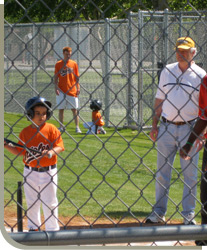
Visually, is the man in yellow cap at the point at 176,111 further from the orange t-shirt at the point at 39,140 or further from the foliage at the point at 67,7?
the orange t-shirt at the point at 39,140

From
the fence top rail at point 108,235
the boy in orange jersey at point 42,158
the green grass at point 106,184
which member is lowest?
the green grass at point 106,184

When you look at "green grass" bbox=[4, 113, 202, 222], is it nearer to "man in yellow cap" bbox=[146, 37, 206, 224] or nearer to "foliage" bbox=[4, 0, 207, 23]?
"man in yellow cap" bbox=[146, 37, 206, 224]

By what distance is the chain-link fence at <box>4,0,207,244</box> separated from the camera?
3.05 meters

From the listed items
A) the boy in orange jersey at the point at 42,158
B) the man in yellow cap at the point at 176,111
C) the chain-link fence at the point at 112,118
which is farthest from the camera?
the man in yellow cap at the point at 176,111

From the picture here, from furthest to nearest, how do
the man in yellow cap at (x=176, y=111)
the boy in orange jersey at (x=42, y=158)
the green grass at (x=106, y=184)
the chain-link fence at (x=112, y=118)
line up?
the green grass at (x=106, y=184), the man in yellow cap at (x=176, y=111), the boy in orange jersey at (x=42, y=158), the chain-link fence at (x=112, y=118)

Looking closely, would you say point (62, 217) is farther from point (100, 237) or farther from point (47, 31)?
point (47, 31)

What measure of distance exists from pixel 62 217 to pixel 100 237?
11.8 feet

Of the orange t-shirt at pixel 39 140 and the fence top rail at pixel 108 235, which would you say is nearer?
the fence top rail at pixel 108 235

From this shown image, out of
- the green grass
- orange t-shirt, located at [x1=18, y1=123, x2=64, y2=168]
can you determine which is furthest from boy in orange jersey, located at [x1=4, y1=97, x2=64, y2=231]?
the green grass

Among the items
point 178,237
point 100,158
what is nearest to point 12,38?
point 100,158

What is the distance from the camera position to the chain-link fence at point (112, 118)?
10.0ft

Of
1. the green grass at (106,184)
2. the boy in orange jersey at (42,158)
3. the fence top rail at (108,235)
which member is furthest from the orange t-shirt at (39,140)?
the fence top rail at (108,235)

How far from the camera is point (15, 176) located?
27.7ft

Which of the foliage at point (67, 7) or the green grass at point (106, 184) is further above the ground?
the foliage at point (67, 7)
